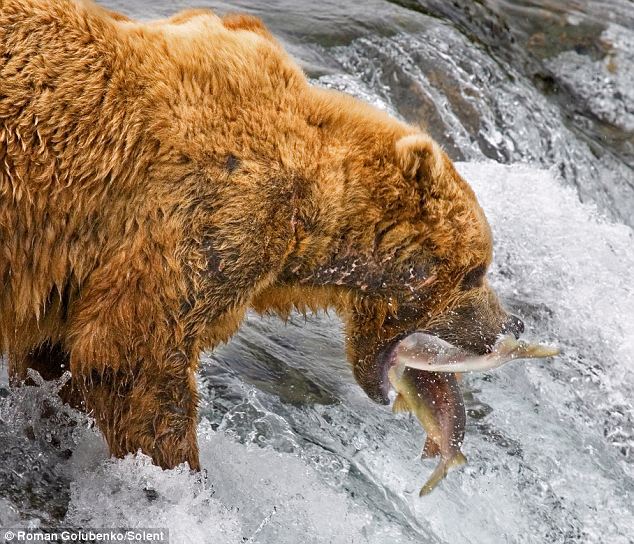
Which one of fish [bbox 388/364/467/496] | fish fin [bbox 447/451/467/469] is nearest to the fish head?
fish [bbox 388/364/467/496]

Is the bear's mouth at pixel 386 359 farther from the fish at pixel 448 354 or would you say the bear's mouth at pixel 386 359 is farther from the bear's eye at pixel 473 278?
the bear's eye at pixel 473 278

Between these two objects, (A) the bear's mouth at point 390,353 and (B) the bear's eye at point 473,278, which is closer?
(B) the bear's eye at point 473,278

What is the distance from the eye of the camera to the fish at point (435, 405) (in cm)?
489

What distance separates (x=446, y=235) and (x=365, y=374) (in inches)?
35.7

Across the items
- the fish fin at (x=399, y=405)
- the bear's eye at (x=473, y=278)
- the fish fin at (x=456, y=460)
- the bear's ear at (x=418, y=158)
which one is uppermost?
the bear's ear at (x=418, y=158)

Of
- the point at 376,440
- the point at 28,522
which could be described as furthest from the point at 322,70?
the point at 28,522

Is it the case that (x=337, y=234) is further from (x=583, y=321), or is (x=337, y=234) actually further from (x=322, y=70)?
(x=322, y=70)

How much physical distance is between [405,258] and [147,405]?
49.7 inches

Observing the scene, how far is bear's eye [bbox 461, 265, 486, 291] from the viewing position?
460 cm

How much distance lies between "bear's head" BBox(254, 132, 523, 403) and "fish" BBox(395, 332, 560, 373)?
38mm

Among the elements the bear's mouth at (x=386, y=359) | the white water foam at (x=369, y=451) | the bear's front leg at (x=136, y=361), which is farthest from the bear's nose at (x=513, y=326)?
the bear's front leg at (x=136, y=361)

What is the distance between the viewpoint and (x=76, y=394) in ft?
15.8

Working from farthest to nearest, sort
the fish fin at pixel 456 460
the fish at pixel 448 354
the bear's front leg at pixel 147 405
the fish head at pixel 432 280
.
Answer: the fish fin at pixel 456 460 → the fish at pixel 448 354 → the fish head at pixel 432 280 → the bear's front leg at pixel 147 405

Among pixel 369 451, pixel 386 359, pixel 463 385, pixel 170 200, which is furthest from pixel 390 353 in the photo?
pixel 463 385
